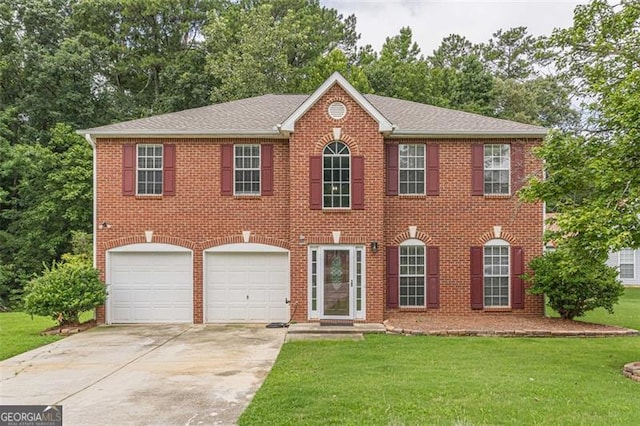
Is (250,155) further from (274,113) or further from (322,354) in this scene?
(322,354)

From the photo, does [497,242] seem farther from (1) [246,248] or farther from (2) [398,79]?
(2) [398,79]

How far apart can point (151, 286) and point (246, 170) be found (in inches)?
174

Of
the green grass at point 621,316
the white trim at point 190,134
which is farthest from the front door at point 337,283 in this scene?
the green grass at point 621,316

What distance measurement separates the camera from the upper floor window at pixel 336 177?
13414 mm

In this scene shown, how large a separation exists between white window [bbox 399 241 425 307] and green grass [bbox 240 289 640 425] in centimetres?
278

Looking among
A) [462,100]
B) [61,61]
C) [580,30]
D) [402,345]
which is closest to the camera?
[580,30]

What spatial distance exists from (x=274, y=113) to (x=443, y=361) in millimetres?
9821

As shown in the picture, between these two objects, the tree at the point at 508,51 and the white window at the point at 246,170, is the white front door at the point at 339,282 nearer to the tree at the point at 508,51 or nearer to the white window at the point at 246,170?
the white window at the point at 246,170

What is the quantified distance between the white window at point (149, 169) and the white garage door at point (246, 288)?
2.68 meters

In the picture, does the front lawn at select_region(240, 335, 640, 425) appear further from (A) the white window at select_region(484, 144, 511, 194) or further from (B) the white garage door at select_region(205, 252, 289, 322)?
(A) the white window at select_region(484, 144, 511, 194)

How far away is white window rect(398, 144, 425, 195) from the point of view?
14.3 m

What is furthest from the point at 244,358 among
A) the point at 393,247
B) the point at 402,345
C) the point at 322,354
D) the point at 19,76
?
the point at 19,76

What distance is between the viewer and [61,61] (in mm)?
25578

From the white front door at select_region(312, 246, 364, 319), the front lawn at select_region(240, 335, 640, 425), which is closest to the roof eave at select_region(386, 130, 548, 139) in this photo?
the white front door at select_region(312, 246, 364, 319)
